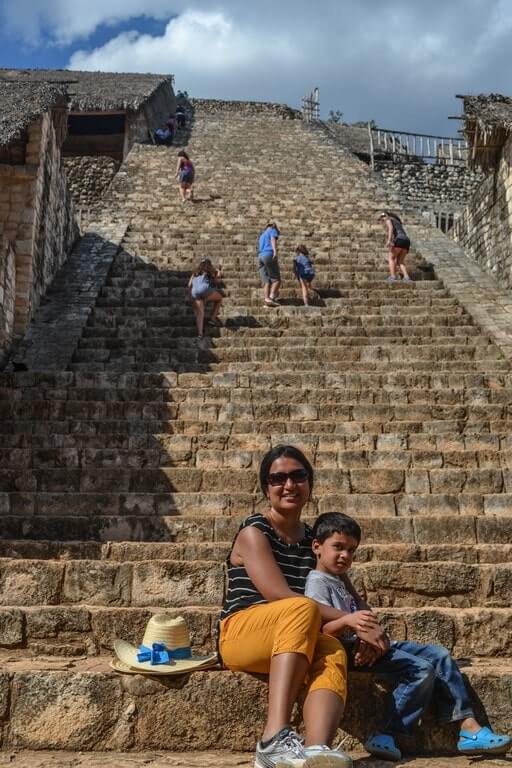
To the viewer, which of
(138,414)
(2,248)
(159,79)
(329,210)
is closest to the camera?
(138,414)

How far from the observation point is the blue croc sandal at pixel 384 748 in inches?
111

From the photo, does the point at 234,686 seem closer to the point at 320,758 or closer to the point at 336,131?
the point at 320,758

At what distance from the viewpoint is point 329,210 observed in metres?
15.9

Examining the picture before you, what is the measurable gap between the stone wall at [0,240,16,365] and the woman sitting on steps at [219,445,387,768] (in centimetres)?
582

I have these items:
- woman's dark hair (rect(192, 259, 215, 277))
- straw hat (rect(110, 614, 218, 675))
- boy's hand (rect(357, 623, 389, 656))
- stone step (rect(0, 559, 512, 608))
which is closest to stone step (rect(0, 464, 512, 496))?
stone step (rect(0, 559, 512, 608))

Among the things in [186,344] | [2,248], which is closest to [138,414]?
[186,344]

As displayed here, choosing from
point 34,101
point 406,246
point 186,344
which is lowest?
point 186,344

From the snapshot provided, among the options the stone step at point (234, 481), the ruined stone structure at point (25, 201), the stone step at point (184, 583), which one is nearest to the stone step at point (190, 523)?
the stone step at point (234, 481)

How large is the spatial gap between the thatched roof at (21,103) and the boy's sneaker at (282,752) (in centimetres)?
711

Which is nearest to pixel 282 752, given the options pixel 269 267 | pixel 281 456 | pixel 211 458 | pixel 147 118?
pixel 281 456

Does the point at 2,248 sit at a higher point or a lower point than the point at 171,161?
lower

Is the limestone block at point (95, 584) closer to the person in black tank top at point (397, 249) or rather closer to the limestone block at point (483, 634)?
the limestone block at point (483, 634)

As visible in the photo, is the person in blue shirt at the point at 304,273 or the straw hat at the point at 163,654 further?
the person in blue shirt at the point at 304,273

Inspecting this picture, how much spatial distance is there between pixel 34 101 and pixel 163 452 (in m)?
5.69
